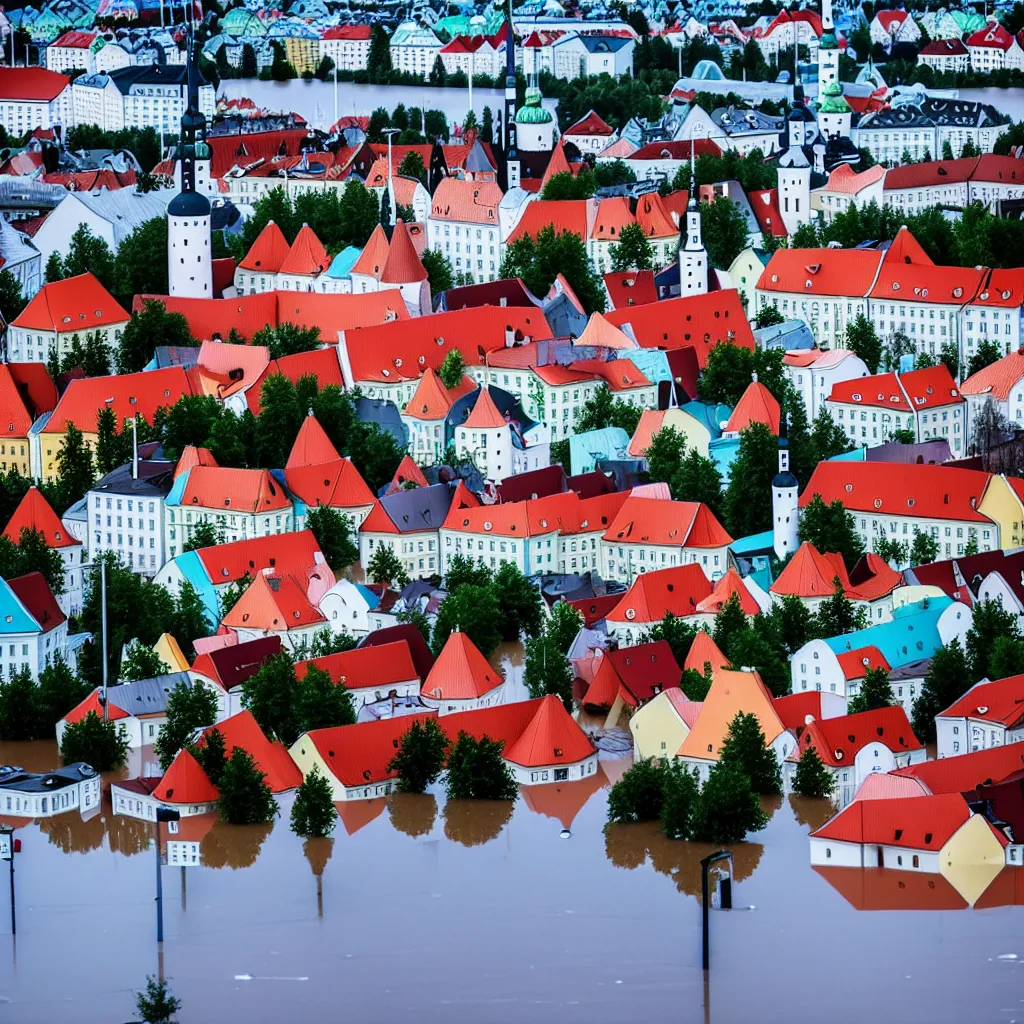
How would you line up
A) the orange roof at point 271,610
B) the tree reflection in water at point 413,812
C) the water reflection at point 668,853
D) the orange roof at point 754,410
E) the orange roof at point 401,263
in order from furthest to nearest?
the orange roof at point 401,263, the orange roof at point 754,410, the orange roof at point 271,610, the tree reflection in water at point 413,812, the water reflection at point 668,853

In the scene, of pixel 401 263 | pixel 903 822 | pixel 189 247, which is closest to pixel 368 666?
pixel 903 822

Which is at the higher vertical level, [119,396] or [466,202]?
[466,202]

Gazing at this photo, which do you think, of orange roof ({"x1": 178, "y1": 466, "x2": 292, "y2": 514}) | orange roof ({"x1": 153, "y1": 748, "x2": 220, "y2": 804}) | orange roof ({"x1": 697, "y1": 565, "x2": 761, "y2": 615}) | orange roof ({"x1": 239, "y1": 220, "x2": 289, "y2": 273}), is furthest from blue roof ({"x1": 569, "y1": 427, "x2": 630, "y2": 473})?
orange roof ({"x1": 153, "y1": 748, "x2": 220, "y2": 804})

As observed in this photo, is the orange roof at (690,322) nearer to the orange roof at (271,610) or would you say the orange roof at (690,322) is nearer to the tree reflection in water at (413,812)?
the orange roof at (271,610)

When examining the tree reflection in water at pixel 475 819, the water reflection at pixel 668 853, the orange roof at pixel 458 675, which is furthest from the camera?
the orange roof at pixel 458 675

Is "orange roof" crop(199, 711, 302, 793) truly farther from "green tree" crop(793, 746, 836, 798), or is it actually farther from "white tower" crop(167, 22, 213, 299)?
"white tower" crop(167, 22, 213, 299)

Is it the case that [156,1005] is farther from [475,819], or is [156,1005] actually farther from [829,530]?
[829,530]

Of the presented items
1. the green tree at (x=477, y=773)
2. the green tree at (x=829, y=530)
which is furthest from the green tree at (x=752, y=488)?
the green tree at (x=477, y=773)
